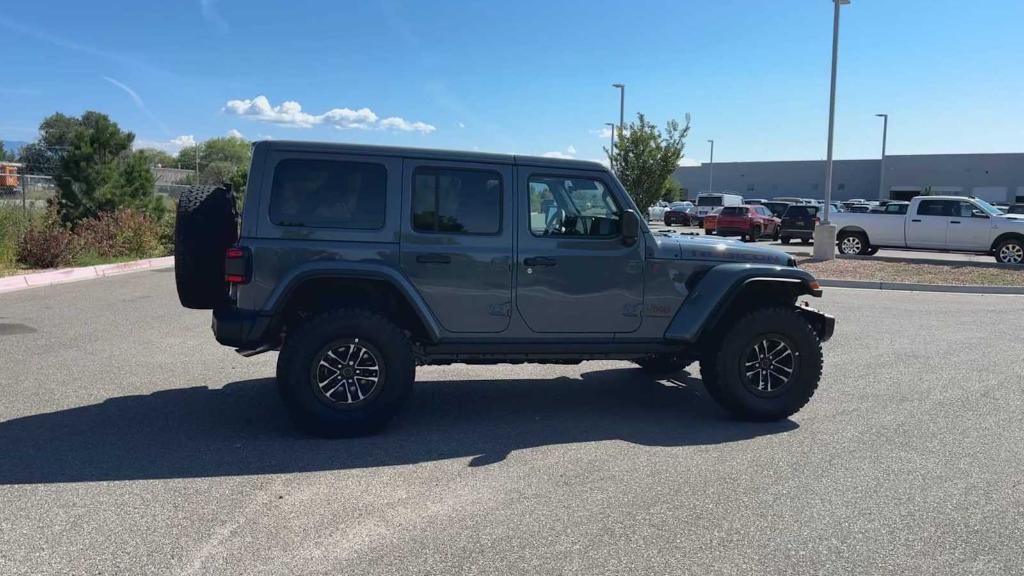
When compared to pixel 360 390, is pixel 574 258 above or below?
above

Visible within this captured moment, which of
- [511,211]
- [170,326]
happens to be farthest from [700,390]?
[170,326]

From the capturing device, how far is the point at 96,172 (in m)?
19.8

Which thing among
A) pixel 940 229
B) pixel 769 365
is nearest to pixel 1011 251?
pixel 940 229

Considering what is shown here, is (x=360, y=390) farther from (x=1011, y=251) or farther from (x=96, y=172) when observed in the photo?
(x=1011, y=251)

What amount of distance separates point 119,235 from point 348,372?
47.6 feet

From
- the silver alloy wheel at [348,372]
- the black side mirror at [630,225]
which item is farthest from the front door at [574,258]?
the silver alloy wheel at [348,372]

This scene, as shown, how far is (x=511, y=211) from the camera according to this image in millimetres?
5574

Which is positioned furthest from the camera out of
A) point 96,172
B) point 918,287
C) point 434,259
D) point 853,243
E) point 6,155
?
point 6,155

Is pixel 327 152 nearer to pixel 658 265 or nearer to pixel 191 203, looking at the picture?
pixel 191 203

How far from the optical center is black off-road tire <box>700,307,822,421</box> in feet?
19.1

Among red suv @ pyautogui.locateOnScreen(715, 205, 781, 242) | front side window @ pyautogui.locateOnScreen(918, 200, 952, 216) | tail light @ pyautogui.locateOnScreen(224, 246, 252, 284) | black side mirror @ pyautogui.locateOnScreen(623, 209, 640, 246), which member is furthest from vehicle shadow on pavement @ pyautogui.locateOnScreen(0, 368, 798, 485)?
red suv @ pyautogui.locateOnScreen(715, 205, 781, 242)

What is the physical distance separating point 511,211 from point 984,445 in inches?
149

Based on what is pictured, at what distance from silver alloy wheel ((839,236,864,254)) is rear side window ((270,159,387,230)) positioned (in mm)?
19947

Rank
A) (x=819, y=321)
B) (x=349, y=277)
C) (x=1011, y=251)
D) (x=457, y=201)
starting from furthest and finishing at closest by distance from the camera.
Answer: (x=1011, y=251)
(x=819, y=321)
(x=457, y=201)
(x=349, y=277)
